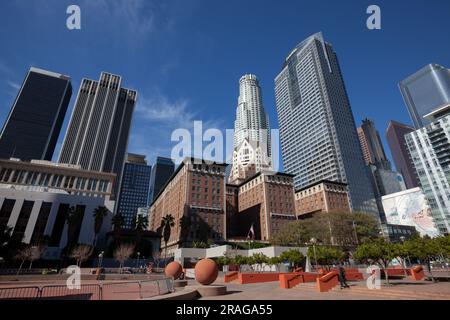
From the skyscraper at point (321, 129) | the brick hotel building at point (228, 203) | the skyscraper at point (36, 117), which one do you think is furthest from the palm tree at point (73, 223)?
the skyscraper at point (36, 117)

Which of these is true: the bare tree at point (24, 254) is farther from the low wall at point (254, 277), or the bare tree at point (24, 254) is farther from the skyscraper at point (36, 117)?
A: the skyscraper at point (36, 117)

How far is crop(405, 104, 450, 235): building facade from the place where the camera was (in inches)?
4437

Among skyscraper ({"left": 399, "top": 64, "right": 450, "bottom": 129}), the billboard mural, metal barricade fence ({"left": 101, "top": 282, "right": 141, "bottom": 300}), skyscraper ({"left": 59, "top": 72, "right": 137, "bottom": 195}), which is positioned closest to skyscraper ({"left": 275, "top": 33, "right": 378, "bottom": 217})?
the billboard mural

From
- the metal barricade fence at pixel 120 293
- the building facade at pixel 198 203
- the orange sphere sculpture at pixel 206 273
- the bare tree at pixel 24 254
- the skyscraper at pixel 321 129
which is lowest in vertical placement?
the metal barricade fence at pixel 120 293

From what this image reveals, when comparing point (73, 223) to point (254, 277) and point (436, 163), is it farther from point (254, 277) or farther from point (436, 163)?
point (436, 163)

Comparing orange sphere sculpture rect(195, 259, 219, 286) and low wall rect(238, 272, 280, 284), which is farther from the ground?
orange sphere sculpture rect(195, 259, 219, 286)

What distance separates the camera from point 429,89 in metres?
186

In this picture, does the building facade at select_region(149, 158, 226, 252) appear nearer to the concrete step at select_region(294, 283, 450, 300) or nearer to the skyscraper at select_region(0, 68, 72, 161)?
the concrete step at select_region(294, 283, 450, 300)

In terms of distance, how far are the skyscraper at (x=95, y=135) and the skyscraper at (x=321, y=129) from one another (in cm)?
12613

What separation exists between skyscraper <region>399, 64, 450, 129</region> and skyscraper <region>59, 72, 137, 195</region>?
220237mm

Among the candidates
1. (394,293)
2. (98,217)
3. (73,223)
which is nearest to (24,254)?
(73,223)

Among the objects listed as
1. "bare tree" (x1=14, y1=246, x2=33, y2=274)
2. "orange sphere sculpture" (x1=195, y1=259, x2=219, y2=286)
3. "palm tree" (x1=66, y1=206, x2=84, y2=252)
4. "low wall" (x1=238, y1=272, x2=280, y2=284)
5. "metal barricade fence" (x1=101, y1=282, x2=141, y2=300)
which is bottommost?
"metal barricade fence" (x1=101, y1=282, x2=141, y2=300)

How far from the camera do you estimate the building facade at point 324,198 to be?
10712cm
